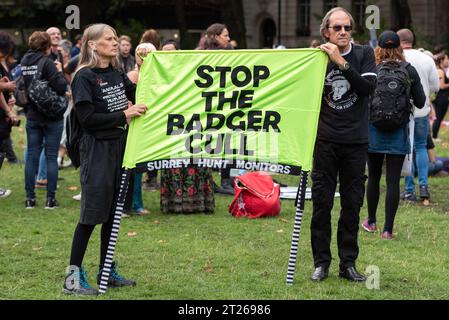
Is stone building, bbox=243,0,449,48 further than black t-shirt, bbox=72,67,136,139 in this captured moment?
Yes

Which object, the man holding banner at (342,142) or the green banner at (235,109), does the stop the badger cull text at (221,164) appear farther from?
the man holding banner at (342,142)

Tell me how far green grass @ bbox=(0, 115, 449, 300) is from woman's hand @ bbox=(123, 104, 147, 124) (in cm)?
132

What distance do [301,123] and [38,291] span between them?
2351 mm

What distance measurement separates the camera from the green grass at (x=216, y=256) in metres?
6.77

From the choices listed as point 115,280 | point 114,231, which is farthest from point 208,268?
point 114,231

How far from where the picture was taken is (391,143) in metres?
8.81

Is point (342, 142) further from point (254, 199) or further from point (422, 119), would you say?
point (422, 119)

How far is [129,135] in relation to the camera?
658 centimetres

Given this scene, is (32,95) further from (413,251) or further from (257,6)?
(257,6)

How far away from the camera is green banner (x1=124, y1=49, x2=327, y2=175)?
6.63 metres

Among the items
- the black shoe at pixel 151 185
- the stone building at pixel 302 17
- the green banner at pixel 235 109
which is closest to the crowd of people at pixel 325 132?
the green banner at pixel 235 109

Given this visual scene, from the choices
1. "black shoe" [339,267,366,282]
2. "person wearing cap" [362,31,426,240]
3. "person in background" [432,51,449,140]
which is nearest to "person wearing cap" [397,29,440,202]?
"person wearing cap" [362,31,426,240]

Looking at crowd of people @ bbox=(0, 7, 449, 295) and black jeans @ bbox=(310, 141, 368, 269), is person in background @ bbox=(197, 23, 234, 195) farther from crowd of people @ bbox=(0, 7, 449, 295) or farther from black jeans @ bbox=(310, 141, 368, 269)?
black jeans @ bbox=(310, 141, 368, 269)

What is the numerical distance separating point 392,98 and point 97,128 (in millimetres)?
3501
